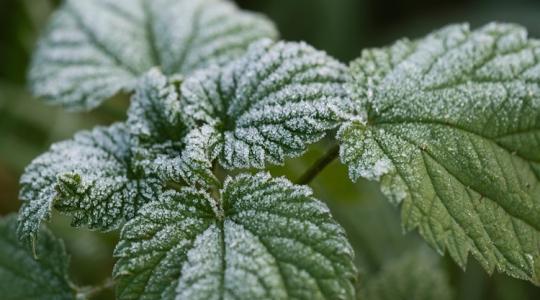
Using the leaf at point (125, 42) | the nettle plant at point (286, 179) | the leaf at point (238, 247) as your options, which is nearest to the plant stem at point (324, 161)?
the nettle plant at point (286, 179)

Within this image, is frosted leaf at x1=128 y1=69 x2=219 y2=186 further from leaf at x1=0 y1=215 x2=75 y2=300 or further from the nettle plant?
leaf at x1=0 y1=215 x2=75 y2=300

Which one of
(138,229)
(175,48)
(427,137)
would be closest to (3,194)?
(175,48)

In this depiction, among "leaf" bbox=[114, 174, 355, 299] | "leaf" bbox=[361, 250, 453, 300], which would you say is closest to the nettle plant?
"leaf" bbox=[114, 174, 355, 299]

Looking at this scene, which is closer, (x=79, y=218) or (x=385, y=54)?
(x=79, y=218)

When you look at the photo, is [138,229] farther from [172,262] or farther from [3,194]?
[3,194]

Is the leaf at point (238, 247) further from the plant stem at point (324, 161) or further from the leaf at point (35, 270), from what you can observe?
the leaf at point (35, 270)

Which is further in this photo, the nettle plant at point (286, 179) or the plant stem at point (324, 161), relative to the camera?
the plant stem at point (324, 161)
